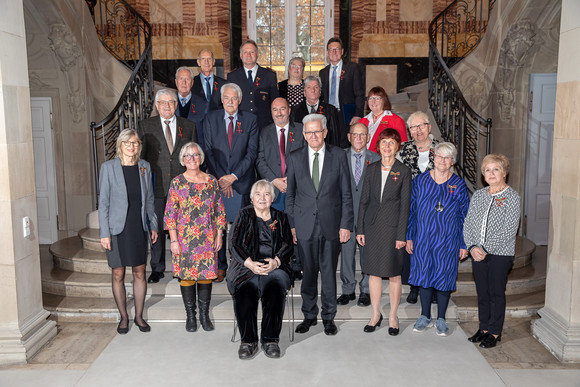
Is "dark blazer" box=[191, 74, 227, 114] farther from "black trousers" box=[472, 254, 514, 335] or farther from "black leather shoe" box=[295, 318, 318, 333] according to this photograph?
"black trousers" box=[472, 254, 514, 335]

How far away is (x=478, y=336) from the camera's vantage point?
4.66 metres

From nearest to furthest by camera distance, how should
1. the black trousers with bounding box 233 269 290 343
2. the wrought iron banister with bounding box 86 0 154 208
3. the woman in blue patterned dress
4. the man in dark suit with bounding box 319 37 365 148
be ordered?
the black trousers with bounding box 233 269 290 343 → the woman in blue patterned dress → the man in dark suit with bounding box 319 37 365 148 → the wrought iron banister with bounding box 86 0 154 208

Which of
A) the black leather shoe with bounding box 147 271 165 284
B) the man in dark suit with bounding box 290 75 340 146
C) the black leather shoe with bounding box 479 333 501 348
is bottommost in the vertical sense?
the black leather shoe with bounding box 479 333 501 348

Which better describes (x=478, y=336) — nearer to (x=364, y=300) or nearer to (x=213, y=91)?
(x=364, y=300)

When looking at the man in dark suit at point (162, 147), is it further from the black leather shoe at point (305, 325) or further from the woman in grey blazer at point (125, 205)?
the black leather shoe at point (305, 325)

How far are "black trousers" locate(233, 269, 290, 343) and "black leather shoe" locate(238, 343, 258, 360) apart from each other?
0.15 feet

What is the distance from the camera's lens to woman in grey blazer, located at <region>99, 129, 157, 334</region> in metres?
4.52

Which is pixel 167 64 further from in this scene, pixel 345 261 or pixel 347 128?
pixel 345 261

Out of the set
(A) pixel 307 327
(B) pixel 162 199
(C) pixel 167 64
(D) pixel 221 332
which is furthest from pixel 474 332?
(C) pixel 167 64

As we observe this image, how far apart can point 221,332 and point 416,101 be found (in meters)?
5.64

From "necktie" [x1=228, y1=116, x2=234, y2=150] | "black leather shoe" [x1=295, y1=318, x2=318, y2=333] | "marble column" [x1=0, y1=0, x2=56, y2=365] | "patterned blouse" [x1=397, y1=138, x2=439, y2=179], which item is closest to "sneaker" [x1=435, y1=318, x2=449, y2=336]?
"black leather shoe" [x1=295, y1=318, x2=318, y2=333]

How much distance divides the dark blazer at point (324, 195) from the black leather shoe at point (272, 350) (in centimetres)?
92

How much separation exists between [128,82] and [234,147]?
7.51ft

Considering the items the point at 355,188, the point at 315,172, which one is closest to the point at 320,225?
the point at 315,172
